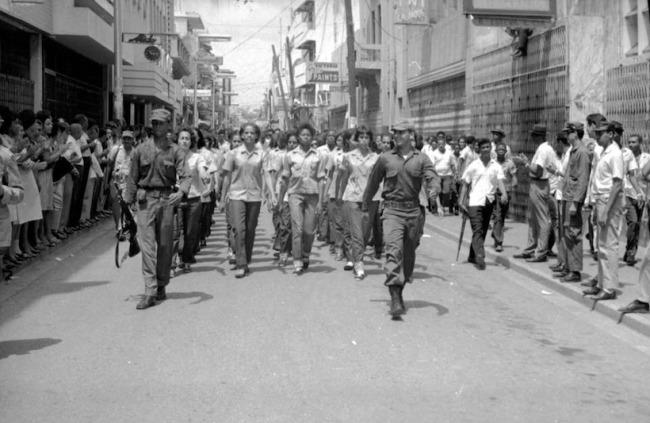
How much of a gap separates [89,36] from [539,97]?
497 inches

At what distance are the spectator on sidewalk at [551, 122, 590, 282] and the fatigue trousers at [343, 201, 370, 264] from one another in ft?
8.33

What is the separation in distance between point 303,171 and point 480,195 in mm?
2842

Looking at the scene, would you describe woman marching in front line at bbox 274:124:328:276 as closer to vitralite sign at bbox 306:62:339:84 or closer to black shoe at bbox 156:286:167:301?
black shoe at bbox 156:286:167:301

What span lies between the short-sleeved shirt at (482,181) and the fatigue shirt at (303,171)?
2.40m

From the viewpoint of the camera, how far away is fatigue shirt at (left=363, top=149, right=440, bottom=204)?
8.79 meters

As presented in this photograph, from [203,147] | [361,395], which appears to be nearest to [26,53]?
[203,147]

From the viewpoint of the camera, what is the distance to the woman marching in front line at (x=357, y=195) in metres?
11.3

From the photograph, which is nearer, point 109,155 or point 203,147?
point 203,147

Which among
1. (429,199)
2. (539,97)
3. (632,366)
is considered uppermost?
(539,97)

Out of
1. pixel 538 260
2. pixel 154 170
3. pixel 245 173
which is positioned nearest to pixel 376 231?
pixel 538 260

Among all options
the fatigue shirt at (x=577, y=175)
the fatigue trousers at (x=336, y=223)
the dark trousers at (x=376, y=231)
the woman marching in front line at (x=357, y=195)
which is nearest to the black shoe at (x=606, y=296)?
the fatigue shirt at (x=577, y=175)

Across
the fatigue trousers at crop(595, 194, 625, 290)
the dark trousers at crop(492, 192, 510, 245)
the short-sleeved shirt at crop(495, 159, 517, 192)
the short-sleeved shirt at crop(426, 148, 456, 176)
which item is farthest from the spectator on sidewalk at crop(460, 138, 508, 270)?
the short-sleeved shirt at crop(426, 148, 456, 176)

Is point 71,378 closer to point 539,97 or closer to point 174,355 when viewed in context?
point 174,355

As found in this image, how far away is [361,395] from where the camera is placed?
5.74 metres
